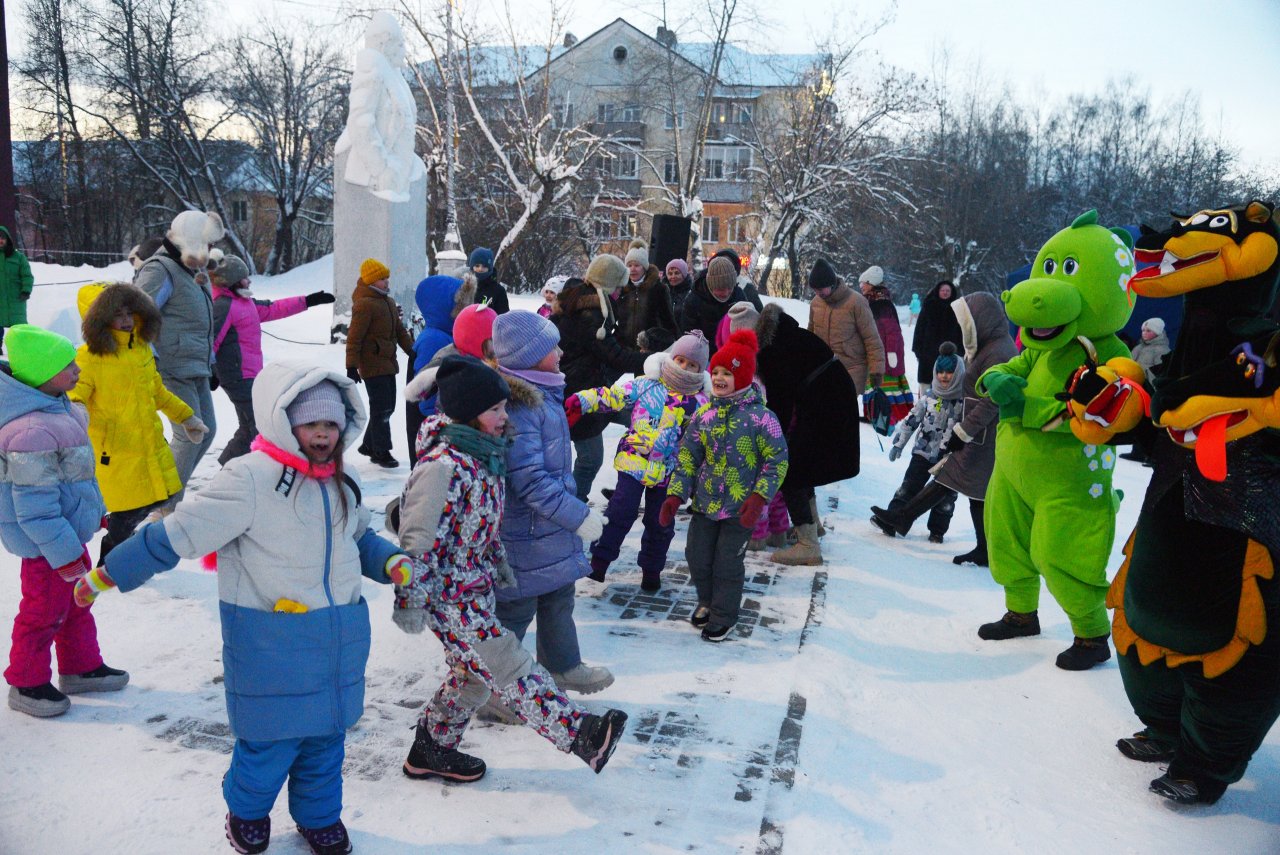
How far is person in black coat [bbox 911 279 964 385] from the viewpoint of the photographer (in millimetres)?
11688

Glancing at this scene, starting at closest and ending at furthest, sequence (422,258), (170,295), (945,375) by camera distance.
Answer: (170,295), (945,375), (422,258)

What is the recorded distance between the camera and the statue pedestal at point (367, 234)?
43.0 feet

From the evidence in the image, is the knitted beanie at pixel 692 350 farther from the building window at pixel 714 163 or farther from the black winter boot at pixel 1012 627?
the building window at pixel 714 163

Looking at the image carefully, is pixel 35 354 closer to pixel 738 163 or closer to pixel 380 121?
pixel 380 121

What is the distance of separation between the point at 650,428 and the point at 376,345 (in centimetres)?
335

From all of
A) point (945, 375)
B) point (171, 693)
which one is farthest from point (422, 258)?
point (171, 693)

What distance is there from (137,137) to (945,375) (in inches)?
1180

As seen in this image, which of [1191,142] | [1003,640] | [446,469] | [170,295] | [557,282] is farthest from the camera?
[1191,142]

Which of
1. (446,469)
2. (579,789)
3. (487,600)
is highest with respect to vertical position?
(446,469)

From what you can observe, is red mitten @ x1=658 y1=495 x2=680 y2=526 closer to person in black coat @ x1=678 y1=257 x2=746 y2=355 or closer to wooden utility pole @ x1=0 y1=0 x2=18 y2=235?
person in black coat @ x1=678 y1=257 x2=746 y2=355

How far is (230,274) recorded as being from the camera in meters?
7.01

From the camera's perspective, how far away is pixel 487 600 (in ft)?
10.8

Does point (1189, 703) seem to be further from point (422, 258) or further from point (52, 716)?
point (422, 258)

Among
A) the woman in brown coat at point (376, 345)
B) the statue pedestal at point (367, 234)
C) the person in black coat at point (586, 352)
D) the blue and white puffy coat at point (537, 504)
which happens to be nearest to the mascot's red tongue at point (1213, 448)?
the blue and white puffy coat at point (537, 504)
